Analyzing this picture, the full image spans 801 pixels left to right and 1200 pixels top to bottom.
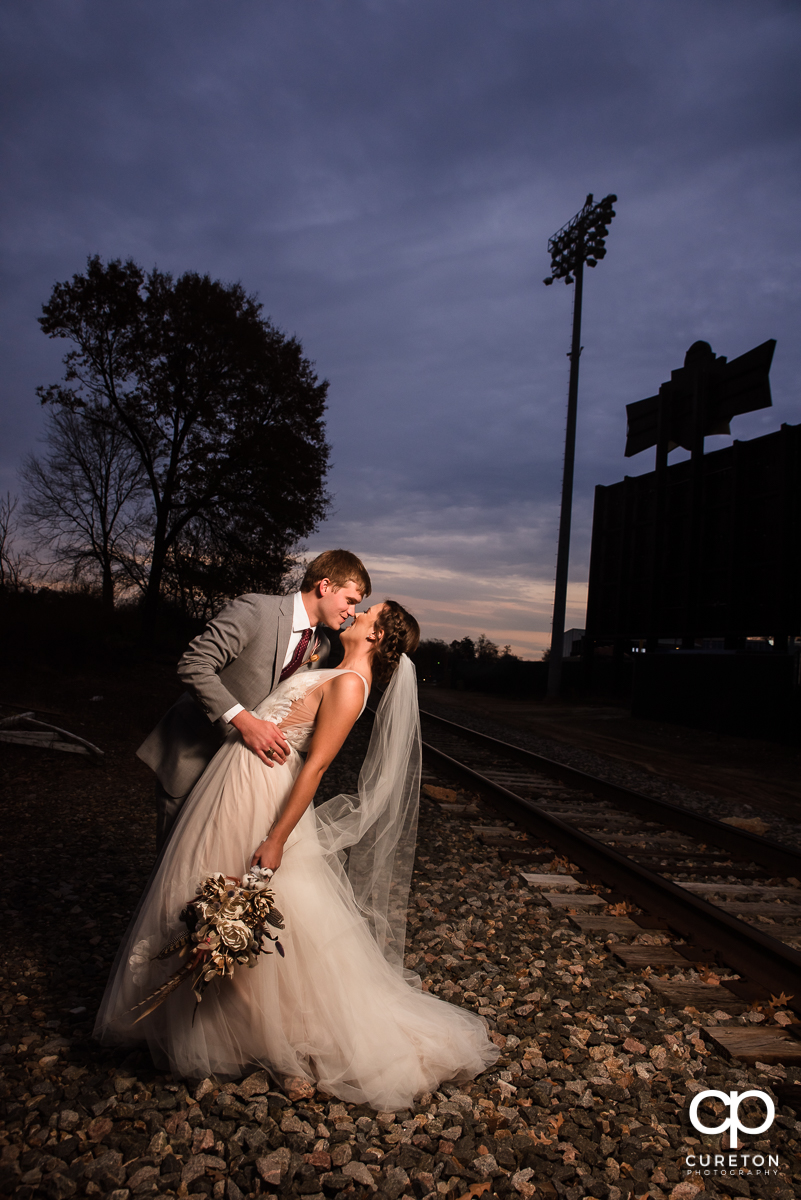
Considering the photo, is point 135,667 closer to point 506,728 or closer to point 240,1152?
point 506,728

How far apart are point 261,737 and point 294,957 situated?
797 millimetres

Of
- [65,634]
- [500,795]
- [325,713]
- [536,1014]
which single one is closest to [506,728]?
[500,795]

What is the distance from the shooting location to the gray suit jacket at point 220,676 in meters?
2.49

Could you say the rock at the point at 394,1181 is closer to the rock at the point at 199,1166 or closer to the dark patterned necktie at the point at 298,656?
the rock at the point at 199,1166

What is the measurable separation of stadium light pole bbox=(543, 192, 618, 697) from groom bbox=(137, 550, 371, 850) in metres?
21.9

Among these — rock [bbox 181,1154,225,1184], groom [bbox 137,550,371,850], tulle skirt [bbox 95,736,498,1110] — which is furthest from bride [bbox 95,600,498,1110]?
rock [bbox 181,1154,225,1184]

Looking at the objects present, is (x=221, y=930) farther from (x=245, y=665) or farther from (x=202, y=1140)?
(x=245, y=665)

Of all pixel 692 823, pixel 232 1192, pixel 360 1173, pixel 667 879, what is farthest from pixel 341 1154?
pixel 692 823

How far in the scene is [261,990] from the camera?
2395 millimetres

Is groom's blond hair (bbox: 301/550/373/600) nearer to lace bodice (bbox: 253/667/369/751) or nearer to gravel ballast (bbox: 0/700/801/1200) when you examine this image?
lace bodice (bbox: 253/667/369/751)

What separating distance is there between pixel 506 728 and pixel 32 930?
13523mm

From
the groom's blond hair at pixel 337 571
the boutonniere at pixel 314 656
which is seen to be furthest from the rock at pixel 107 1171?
the groom's blond hair at pixel 337 571

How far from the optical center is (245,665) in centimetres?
270

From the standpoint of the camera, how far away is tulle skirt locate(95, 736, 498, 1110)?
94.3 inches
